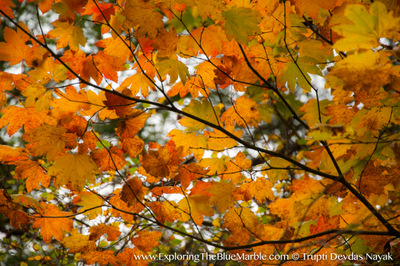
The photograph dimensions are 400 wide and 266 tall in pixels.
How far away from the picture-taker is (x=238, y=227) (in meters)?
1.76

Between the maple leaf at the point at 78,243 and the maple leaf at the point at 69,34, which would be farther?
the maple leaf at the point at 78,243

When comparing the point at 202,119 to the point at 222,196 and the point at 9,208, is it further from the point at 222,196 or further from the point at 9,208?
the point at 9,208

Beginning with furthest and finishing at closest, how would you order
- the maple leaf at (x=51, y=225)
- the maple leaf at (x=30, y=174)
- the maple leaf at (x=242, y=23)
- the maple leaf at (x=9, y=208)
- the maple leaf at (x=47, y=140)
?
the maple leaf at (x=51, y=225) → the maple leaf at (x=30, y=174) → the maple leaf at (x=9, y=208) → the maple leaf at (x=47, y=140) → the maple leaf at (x=242, y=23)

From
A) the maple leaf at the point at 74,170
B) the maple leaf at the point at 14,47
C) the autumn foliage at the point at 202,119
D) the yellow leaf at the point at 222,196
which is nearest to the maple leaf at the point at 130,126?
the autumn foliage at the point at 202,119

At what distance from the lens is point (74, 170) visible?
61.3 inches

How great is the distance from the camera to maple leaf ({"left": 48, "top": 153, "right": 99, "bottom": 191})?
153 centimetres

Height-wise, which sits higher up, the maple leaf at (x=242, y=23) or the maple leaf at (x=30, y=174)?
the maple leaf at (x=242, y=23)

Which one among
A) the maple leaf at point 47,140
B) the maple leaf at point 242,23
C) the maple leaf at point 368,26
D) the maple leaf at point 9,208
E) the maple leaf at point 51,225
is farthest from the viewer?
the maple leaf at point 51,225

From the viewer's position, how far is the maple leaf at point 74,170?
1526 mm

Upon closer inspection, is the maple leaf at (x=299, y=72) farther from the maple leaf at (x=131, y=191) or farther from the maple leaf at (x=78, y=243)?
the maple leaf at (x=78, y=243)

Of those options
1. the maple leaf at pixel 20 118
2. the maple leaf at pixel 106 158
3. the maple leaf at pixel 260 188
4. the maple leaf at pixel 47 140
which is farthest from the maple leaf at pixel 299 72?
the maple leaf at pixel 20 118

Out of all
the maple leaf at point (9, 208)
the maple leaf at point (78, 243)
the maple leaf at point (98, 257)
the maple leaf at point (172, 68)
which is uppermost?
the maple leaf at point (172, 68)

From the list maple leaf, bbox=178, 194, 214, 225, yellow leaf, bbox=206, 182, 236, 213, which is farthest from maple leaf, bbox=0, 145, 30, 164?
yellow leaf, bbox=206, 182, 236, 213

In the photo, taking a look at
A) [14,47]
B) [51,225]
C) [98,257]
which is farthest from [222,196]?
[14,47]
